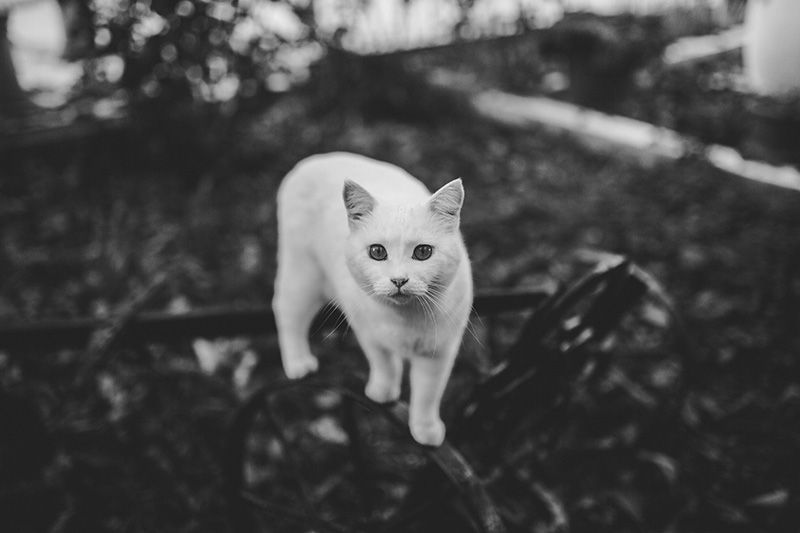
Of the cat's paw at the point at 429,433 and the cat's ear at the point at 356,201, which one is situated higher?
the cat's ear at the point at 356,201

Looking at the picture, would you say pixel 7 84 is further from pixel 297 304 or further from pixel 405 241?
pixel 405 241

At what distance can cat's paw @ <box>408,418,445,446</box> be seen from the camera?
1.26 m

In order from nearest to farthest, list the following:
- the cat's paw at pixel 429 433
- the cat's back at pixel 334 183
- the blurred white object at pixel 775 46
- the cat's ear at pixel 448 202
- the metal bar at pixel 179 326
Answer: the cat's ear at pixel 448 202
the cat's back at pixel 334 183
the cat's paw at pixel 429 433
the metal bar at pixel 179 326
the blurred white object at pixel 775 46

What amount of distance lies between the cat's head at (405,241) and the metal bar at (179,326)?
0.59 metres

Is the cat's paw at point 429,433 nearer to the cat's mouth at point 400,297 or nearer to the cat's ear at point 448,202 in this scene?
the cat's mouth at point 400,297

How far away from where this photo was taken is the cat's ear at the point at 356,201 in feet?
3.19

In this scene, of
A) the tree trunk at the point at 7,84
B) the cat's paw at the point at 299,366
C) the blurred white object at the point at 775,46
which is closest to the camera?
the cat's paw at the point at 299,366

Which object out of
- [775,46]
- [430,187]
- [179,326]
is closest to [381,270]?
[179,326]

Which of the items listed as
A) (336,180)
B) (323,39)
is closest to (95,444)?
(336,180)

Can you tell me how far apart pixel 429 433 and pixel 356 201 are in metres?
0.57

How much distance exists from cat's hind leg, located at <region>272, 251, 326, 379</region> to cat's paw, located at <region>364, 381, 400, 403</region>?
187 mm

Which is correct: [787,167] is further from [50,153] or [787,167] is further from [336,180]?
[50,153]

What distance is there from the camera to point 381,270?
101 centimetres

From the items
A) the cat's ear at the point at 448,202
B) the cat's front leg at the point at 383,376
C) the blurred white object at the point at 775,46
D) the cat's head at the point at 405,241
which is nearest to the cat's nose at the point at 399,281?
the cat's head at the point at 405,241
